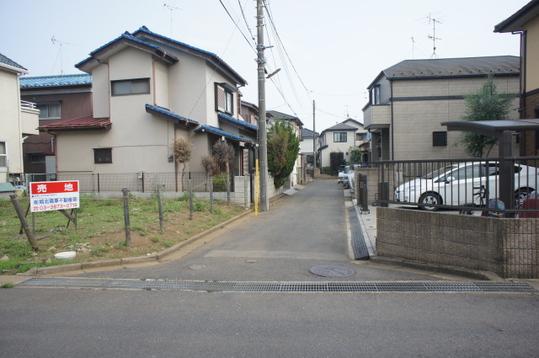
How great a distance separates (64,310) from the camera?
5.11m

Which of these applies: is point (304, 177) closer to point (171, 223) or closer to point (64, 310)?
point (171, 223)

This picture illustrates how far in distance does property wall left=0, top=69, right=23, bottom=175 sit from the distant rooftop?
→ 18.4 metres

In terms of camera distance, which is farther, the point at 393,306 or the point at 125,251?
the point at 125,251

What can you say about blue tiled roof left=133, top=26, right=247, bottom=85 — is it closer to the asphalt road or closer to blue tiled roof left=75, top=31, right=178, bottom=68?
blue tiled roof left=75, top=31, right=178, bottom=68

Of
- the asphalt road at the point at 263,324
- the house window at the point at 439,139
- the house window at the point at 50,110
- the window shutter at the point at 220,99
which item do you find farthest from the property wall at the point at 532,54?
the house window at the point at 50,110

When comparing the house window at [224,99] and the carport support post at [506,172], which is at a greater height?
the house window at [224,99]

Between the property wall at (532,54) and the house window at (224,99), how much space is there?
43.6 feet

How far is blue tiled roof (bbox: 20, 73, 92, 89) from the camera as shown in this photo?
25.5 metres

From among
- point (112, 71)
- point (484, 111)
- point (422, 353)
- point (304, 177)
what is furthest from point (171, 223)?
point (304, 177)

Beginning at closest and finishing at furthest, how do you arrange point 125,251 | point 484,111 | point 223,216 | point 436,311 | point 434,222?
point 436,311
point 434,222
point 125,251
point 223,216
point 484,111

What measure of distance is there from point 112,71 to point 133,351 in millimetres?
17448

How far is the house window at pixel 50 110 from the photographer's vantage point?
25.8m

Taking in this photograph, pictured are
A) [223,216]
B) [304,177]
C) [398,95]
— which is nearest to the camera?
[223,216]

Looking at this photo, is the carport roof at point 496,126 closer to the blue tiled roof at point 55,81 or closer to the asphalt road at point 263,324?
the asphalt road at point 263,324
